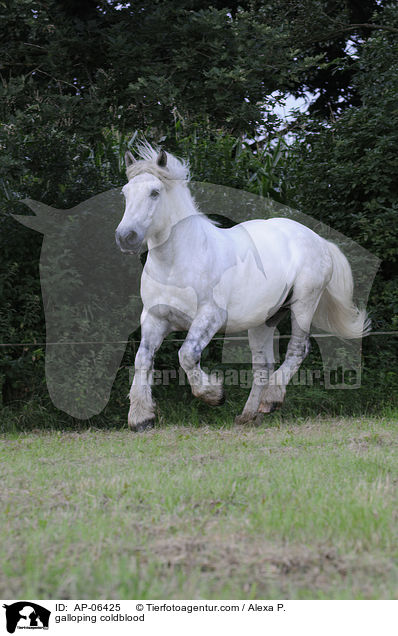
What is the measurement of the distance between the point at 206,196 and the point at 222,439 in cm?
292

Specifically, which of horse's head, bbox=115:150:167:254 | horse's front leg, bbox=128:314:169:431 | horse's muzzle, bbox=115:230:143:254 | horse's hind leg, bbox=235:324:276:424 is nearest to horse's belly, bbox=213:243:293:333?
horse's hind leg, bbox=235:324:276:424

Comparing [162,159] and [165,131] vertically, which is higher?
[162,159]

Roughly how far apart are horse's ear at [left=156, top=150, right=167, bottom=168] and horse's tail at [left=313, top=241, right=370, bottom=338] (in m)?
2.12

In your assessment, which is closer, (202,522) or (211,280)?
(202,522)

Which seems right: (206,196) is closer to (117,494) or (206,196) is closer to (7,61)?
(7,61)

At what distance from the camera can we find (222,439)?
17.8 feet

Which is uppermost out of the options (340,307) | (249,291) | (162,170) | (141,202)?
(162,170)

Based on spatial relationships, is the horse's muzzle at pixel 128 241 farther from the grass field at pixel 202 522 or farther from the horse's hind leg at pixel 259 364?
the horse's hind leg at pixel 259 364

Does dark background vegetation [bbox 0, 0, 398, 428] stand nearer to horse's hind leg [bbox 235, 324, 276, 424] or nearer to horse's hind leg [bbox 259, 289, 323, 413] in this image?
horse's hind leg [bbox 235, 324, 276, 424]

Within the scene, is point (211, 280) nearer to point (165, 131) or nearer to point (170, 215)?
point (170, 215)

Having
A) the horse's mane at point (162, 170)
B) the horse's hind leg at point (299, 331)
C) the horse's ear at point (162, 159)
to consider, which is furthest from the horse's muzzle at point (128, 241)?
the horse's hind leg at point (299, 331)
